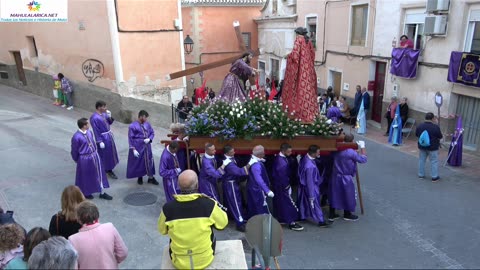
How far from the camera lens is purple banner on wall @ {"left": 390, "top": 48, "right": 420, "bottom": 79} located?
12.6 metres

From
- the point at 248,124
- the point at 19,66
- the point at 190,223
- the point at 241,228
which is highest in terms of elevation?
the point at 19,66

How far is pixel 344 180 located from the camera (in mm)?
6770

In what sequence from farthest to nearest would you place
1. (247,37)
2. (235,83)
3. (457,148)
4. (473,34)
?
(247,37), (473,34), (457,148), (235,83)

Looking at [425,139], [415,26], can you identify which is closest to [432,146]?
[425,139]

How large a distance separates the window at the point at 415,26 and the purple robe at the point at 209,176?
30.8ft

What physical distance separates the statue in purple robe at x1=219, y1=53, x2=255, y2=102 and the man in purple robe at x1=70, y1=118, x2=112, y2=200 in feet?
8.64

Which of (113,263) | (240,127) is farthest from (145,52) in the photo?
(113,263)

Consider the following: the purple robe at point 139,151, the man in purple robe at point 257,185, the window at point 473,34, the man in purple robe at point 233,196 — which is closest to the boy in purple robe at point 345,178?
the man in purple robe at point 257,185

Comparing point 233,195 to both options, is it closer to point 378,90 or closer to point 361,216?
point 361,216

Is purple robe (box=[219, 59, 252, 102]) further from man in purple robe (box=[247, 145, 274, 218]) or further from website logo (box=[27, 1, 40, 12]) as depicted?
website logo (box=[27, 1, 40, 12])

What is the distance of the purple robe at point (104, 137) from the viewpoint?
827 centimetres

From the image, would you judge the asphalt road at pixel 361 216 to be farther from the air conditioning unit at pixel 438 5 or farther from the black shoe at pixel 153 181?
the air conditioning unit at pixel 438 5

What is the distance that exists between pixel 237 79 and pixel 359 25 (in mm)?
9771

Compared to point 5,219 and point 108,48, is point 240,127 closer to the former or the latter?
point 5,219
